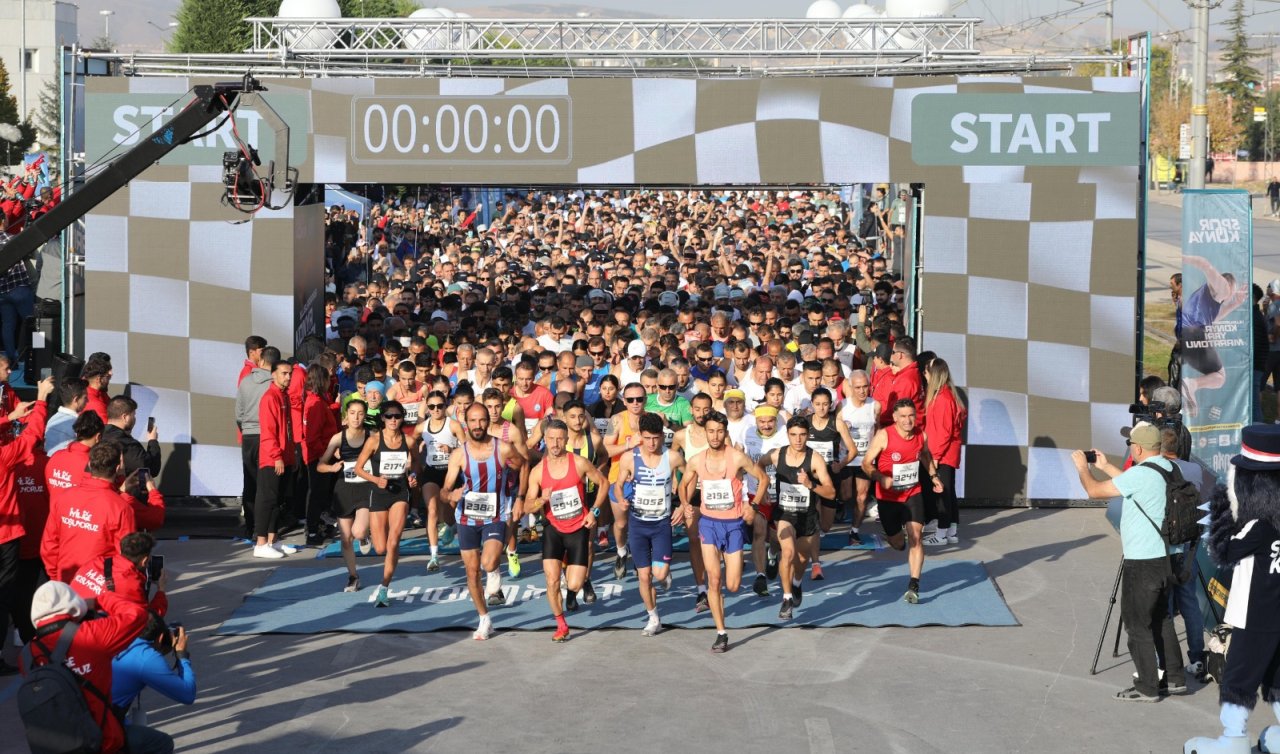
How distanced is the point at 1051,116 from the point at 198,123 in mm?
7712

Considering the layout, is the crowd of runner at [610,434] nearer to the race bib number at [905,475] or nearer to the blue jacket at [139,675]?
the race bib number at [905,475]

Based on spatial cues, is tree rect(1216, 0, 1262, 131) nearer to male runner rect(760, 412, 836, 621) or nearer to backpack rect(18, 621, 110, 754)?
male runner rect(760, 412, 836, 621)

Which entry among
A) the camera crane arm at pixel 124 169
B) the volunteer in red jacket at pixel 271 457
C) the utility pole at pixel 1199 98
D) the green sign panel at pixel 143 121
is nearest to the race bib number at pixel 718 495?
the volunteer in red jacket at pixel 271 457

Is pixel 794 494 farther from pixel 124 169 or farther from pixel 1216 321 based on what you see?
pixel 124 169

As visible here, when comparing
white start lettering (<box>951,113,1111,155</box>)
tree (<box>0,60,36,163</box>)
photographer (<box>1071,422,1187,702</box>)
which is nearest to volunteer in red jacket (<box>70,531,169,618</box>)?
photographer (<box>1071,422,1187,702</box>)

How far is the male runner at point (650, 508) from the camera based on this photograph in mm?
10500

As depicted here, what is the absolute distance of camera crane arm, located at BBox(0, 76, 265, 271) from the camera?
10.3 meters

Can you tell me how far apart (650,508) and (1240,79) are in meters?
89.2

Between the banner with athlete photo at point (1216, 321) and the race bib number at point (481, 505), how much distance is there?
5.86 meters

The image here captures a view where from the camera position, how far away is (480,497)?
1066cm

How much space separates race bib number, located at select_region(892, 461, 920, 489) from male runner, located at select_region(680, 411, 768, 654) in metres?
1.48

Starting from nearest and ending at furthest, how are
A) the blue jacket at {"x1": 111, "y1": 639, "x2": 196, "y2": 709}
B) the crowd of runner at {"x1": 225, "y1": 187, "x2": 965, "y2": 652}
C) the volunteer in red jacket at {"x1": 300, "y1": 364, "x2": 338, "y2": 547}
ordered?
the blue jacket at {"x1": 111, "y1": 639, "x2": 196, "y2": 709}
the crowd of runner at {"x1": 225, "y1": 187, "x2": 965, "y2": 652}
the volunteer in red jacket at {"x1": 300, "y1": 364, "x2": 338, "y2": 547}

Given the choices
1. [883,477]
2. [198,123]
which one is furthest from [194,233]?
[883,477]

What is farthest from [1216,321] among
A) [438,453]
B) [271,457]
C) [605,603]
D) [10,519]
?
[10,519]
